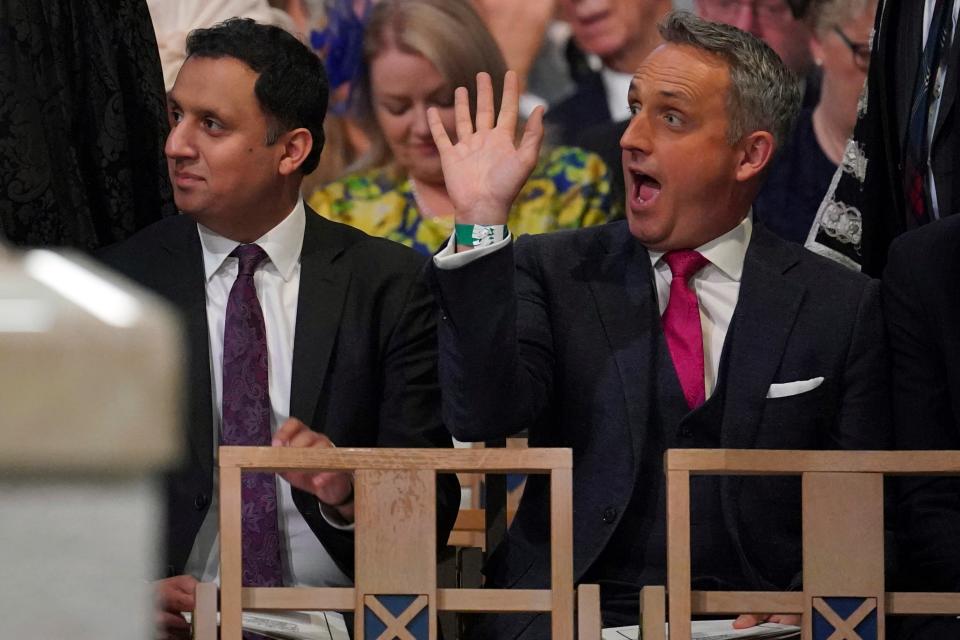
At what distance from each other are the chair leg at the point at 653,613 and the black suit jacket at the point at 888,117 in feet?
4.25

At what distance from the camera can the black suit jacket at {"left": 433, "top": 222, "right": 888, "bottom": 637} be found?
2.15 m

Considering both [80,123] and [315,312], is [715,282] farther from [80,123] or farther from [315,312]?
[80,123]

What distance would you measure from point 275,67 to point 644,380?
87 centimetres

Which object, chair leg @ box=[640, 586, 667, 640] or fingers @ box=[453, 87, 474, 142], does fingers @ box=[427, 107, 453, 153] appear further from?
chair leg @ box=[640, 586, 667, 640]

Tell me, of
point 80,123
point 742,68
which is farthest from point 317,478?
point 742,68

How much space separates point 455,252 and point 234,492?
1.62ft

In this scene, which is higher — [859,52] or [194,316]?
[859,52]

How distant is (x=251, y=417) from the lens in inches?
90.0

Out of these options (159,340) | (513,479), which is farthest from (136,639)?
(513,479)

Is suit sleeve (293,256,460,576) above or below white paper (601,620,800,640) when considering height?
above

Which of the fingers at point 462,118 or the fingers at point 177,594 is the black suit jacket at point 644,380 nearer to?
the fingers at point 462,118

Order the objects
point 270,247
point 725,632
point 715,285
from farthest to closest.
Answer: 1. point 270,247
2. point 715,285
3. point 725,632

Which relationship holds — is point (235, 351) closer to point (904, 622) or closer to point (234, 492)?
point (234, 492)

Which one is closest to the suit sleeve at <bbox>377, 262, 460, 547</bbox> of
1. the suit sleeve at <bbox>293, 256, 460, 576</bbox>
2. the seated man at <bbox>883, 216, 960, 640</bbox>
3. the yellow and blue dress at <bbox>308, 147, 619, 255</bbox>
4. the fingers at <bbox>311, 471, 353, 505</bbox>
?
the suit sleeve at <bbox>293, 256, 460, 576</bbox>
